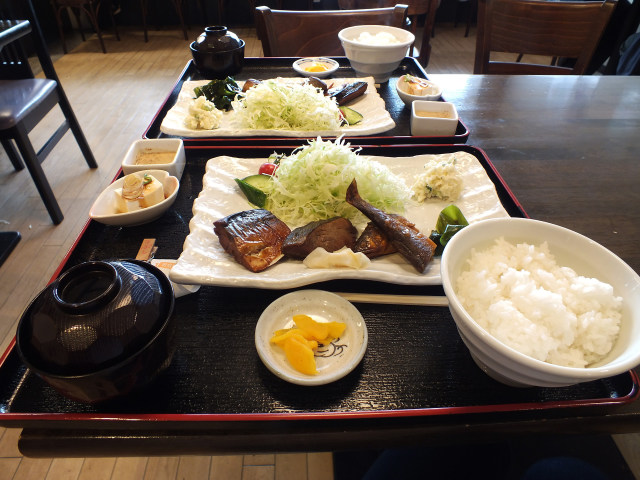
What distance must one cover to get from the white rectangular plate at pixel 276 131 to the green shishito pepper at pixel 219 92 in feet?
0.17

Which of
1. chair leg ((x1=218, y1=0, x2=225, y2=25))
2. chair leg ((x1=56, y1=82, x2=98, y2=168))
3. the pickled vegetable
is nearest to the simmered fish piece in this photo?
the pickled vegetable

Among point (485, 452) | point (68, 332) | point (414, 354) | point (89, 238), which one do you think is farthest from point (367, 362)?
point (89, 238)

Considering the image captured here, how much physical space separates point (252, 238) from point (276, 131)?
36.2 inches

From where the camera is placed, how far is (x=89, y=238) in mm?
1505

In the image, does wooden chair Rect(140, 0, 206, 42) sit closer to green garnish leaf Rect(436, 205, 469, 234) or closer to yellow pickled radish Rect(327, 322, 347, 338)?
green garnish leaf Rect(436, 205, 469, 234)

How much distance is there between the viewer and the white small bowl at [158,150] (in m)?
1.72

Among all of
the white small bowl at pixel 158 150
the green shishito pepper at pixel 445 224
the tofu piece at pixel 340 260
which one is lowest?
the green shishito pepper at pixel 445 224

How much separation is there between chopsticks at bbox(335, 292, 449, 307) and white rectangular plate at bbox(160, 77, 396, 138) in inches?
42.8

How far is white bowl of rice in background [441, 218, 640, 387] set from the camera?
0.85 meters

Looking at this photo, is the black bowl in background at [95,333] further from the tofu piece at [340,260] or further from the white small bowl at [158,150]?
the white small bowl at [158,150]

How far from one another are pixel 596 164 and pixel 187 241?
203cm

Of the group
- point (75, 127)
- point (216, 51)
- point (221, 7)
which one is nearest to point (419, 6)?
point (216, 51)

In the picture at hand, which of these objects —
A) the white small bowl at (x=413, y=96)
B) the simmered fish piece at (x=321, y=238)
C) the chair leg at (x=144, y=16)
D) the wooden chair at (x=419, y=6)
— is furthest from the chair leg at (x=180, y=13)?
the simmered fish piece at (x=321, y=238)

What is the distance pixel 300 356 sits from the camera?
1.03 metres
